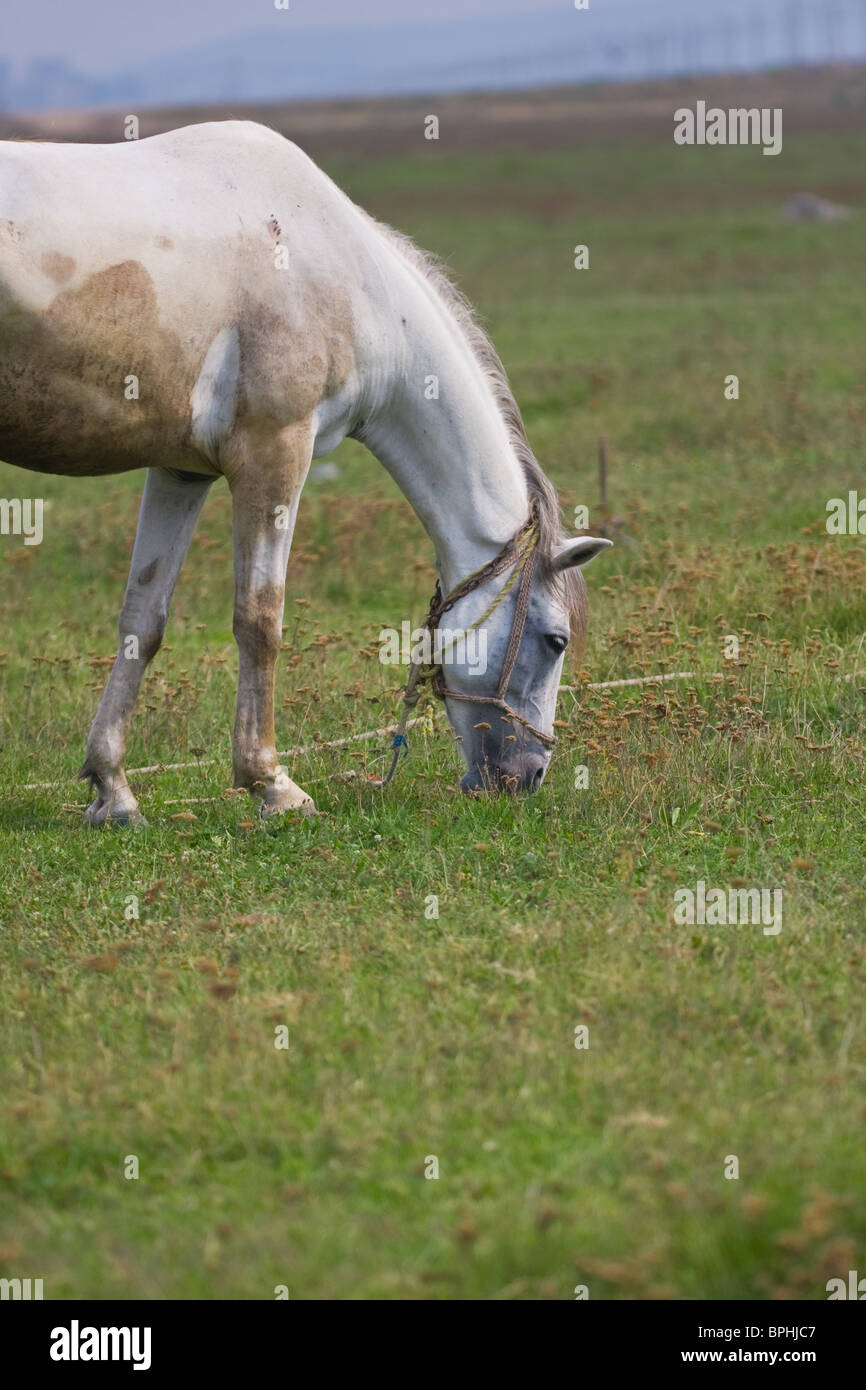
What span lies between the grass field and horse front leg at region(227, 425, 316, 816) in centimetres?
17

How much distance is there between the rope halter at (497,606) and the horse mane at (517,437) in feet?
0.20

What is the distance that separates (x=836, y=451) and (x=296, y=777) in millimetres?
8174

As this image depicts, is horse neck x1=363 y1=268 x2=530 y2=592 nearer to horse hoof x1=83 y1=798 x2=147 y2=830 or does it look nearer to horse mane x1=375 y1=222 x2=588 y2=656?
horse mane x1=375 y1=222 x2=588 y2=656

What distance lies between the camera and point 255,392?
18.8ft

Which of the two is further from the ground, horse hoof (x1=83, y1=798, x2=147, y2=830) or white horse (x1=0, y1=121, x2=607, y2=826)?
white horse (x1=0, y1=121, x2=607, y2=826)

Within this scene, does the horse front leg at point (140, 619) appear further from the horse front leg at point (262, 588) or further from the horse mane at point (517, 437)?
the horse mane at point (517, 437)

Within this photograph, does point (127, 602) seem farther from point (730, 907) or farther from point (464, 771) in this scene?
point (730, 907)

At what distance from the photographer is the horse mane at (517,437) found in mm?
6301

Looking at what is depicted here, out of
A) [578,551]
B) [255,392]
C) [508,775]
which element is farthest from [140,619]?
[578,551]

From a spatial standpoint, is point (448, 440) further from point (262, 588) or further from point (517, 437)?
point (262, 588)

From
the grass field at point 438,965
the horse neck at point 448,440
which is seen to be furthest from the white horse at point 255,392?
the grass field at point 438,965

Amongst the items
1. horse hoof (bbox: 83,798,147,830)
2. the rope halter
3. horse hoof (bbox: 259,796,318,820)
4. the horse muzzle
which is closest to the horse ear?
the rope halter

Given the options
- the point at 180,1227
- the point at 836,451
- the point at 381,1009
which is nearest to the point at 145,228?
the point at 381,1009

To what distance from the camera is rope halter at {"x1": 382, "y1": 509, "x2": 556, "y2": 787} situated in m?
6.20
